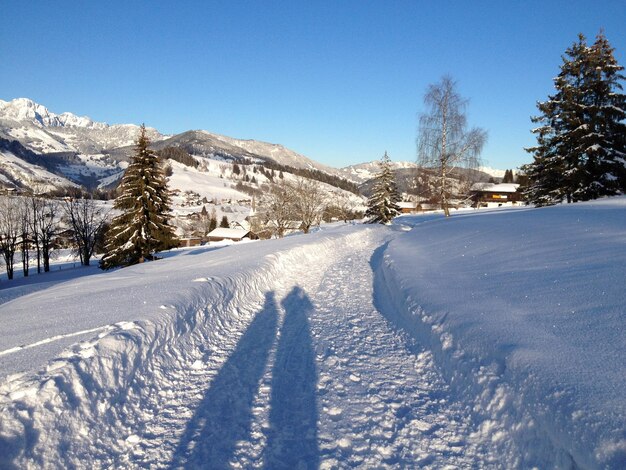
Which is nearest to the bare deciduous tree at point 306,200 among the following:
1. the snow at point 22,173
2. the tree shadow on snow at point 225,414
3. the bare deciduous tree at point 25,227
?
the tree shadow on snow at point 225,414

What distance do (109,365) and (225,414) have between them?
65.5 inches

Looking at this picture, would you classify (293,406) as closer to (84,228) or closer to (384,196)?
(384,196)

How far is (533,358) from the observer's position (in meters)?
3.40

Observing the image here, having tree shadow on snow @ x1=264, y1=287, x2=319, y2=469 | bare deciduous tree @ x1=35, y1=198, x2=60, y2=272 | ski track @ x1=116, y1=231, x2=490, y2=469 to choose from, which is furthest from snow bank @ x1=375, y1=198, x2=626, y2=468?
bare deciduous tree @ x1=35, y1=198, x2=60, y2=272

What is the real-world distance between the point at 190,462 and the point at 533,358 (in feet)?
12.6

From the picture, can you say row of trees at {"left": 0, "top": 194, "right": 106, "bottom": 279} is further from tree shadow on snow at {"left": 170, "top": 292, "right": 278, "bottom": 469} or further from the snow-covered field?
tree shadow on snow at {"left": 170, "top": 292, "right": 278, "bottom": 469}

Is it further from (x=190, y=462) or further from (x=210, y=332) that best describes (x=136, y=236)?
(x=190, y=462)

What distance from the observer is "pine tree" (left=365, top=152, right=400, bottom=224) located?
123ft

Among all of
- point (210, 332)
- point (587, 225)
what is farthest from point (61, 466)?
point (587, 225)

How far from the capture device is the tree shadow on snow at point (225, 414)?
3.10 metres

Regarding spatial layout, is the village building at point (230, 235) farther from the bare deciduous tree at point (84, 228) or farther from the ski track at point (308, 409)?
the ski track at point (308, 409)

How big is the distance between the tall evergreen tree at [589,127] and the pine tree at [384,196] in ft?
59.7

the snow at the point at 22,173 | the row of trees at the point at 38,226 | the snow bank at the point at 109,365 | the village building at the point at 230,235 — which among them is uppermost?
the snow at the point at 22,173

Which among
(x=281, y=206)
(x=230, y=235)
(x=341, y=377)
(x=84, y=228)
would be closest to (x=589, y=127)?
(x=341, y=377)
